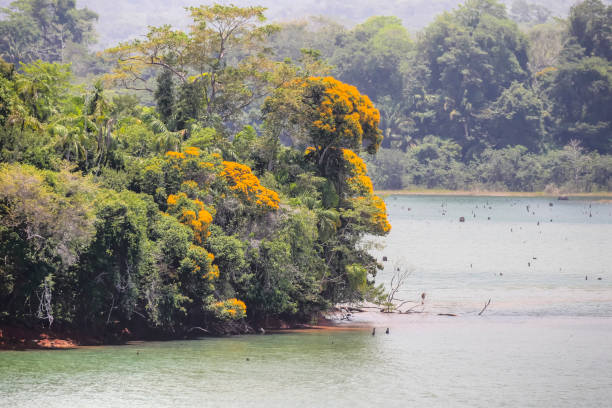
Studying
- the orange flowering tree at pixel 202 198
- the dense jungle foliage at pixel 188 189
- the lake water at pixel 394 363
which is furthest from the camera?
the orange flowering tree at pixel 202 198

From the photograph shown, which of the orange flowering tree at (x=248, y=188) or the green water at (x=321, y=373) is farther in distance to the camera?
the orange flowering tree at (x=248, y=188)

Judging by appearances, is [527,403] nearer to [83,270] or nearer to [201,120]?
[83,270]

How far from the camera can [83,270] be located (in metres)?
34.8

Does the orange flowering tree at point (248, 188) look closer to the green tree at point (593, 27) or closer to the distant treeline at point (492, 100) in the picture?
the distant treeline at point (492, 100)

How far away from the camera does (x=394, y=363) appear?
37.0 m

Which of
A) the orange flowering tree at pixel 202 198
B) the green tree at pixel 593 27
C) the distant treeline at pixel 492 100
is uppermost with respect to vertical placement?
the green tree at pixel 593 27

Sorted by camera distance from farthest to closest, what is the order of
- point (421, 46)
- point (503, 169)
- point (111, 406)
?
point (421, 46) < point (503, 169) < point (111, 406)

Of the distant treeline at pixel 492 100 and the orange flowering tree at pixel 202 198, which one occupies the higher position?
the distant treeline at pixel 492 100

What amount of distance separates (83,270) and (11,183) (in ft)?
15.2

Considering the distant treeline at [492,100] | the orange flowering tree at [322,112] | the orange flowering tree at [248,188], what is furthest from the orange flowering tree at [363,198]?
the distant treeline at [492,100]

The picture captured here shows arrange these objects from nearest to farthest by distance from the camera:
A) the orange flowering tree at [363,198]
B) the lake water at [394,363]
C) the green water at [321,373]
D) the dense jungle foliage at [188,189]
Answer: the green water at [321,373], the lake water at [394,363], the dense jungle foliage at [188,189], the orange flowering tree at [363,198]

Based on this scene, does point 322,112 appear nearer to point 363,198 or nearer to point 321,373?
point 363,198

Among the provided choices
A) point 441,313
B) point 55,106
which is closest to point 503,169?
point 441,313

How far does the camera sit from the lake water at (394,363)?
3066cm
